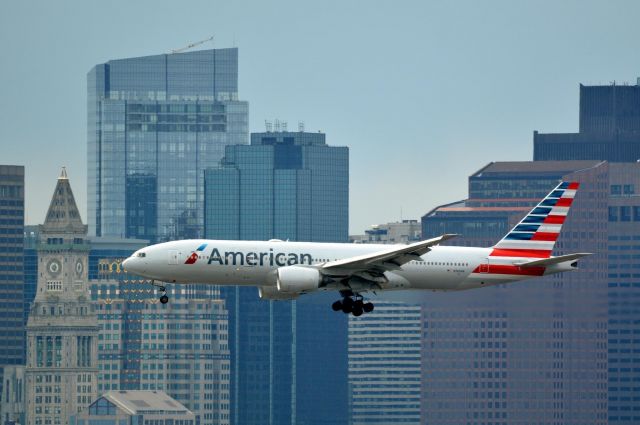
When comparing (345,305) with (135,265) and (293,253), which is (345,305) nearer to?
(293,253)

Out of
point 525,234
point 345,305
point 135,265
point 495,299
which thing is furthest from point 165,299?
point 495,299

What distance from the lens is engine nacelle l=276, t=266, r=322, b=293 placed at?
13625 cm

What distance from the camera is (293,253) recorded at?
457 feet

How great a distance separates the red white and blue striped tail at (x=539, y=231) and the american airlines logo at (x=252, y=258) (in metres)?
14.3

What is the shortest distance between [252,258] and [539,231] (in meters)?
20.4

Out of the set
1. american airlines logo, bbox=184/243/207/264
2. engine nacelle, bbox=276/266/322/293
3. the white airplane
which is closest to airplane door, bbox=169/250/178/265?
the white airplane

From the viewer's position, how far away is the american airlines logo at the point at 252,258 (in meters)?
138

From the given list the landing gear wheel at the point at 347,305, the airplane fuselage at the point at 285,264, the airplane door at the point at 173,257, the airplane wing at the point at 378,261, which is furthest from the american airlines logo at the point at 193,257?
the landing gear wheel at the point at 347,305

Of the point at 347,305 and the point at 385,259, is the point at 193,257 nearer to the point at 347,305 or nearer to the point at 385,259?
the point at 347,305

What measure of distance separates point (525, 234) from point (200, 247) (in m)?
22.3

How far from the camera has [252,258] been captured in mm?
138000

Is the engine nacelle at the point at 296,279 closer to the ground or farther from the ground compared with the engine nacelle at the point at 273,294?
farther from the ground

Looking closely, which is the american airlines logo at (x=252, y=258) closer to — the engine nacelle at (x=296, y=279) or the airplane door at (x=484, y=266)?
the engine nacelle at (x=296, y=279)

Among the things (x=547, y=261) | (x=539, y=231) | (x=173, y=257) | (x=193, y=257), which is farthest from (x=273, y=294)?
(x=539, y=231)
